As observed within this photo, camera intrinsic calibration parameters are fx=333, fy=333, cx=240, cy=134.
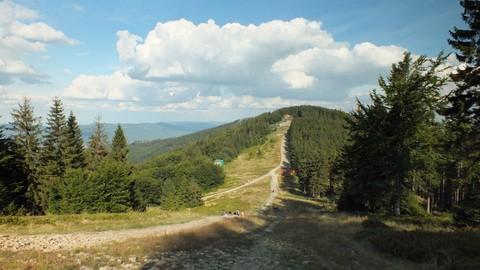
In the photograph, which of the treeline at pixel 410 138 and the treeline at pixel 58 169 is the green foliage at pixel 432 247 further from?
the treeline at pixel 58 169

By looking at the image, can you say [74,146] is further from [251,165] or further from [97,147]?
[251,165]

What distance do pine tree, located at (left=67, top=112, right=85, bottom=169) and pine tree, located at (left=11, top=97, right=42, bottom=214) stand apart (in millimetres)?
6262

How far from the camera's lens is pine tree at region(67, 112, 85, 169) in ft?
168

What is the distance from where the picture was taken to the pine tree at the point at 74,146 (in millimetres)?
51072

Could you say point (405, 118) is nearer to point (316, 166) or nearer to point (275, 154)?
point (316, 166)

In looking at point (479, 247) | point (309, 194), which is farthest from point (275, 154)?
point (479, 247)

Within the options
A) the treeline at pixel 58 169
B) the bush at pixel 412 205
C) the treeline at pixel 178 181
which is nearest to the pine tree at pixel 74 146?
the treeline at pixel 58 169

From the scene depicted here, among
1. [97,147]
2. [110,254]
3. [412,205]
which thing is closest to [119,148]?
[97,147]

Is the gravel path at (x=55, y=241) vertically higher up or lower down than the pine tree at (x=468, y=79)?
lower down

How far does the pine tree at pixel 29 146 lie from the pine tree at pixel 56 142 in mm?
2639

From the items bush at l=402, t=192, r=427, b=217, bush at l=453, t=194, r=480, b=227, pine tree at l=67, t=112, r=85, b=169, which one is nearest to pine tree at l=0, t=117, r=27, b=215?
pine tree at l=67, t=112, r=85, b=169

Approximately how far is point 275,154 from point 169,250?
176221 mm

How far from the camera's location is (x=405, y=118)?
85.6 feet

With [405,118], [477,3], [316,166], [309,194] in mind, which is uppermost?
[477,3]
